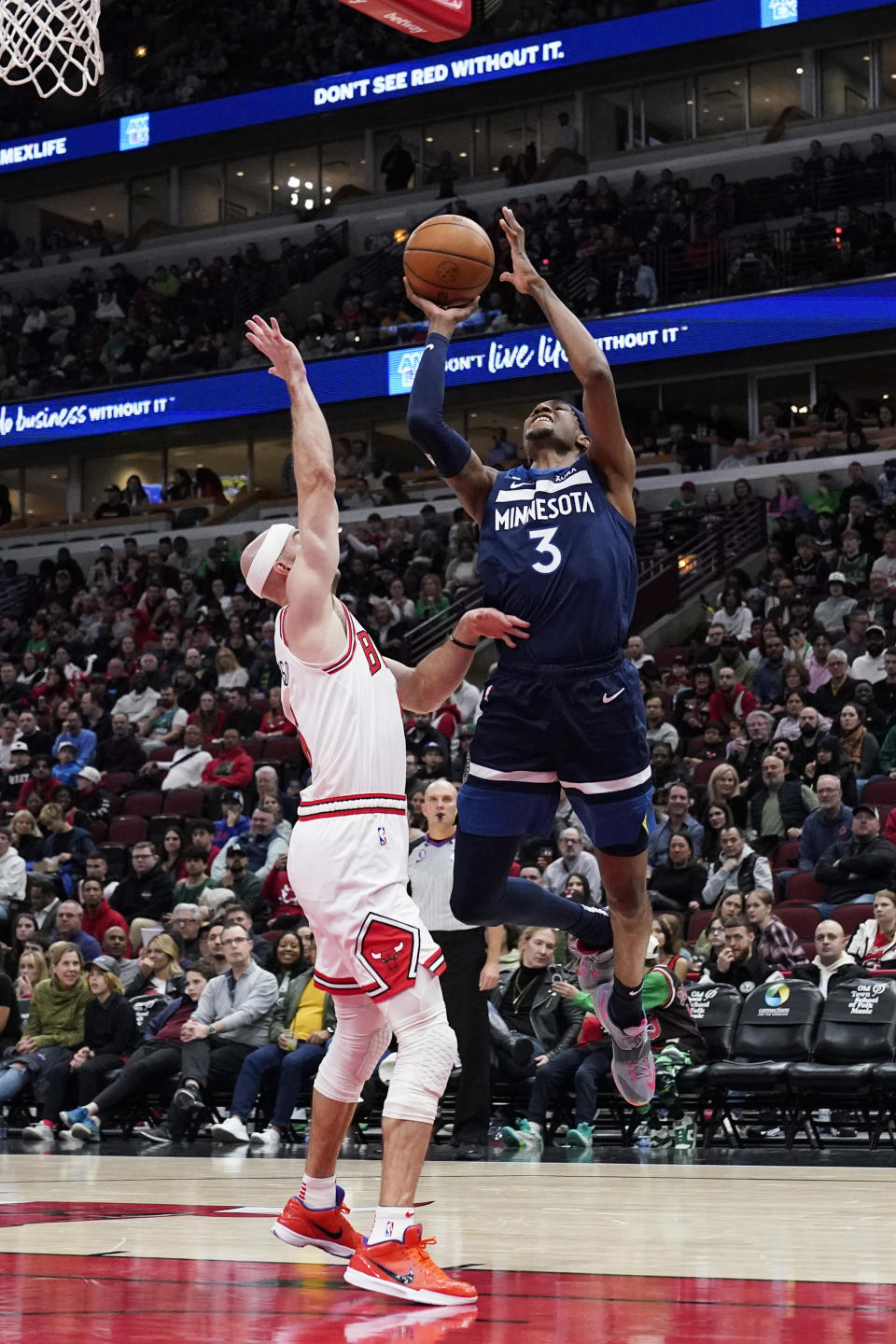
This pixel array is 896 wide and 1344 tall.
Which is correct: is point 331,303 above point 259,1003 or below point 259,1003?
above

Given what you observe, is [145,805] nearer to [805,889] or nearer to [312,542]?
[805,889]

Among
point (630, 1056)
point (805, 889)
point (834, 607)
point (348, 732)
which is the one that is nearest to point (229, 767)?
point (834, 607)

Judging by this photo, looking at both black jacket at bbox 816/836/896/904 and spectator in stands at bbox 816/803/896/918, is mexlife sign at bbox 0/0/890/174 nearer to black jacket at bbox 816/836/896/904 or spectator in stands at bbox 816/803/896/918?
spectator in stands at bbox 816/803/896/918

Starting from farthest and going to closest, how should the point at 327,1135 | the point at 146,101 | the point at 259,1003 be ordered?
the point at 146,101
the point at 259,1003
the point at 327,1135

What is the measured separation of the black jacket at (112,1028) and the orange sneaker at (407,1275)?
7669 millimetres

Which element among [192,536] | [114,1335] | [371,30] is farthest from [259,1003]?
[371,30]

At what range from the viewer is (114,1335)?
3705 millimetres

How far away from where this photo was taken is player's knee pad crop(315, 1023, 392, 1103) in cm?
527

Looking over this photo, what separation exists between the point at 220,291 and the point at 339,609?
25964 mm

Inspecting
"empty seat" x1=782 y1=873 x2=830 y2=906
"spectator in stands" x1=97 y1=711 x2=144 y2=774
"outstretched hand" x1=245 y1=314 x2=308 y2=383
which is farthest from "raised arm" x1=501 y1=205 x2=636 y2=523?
"spectator in stands" x1=97 y1=711 x2=144 y2=774

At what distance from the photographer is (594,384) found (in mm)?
5543

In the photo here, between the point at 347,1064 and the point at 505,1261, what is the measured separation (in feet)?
2.48

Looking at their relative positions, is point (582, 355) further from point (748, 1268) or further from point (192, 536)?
point (192, 536)

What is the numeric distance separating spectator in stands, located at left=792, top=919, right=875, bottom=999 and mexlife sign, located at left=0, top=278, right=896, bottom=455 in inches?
450
